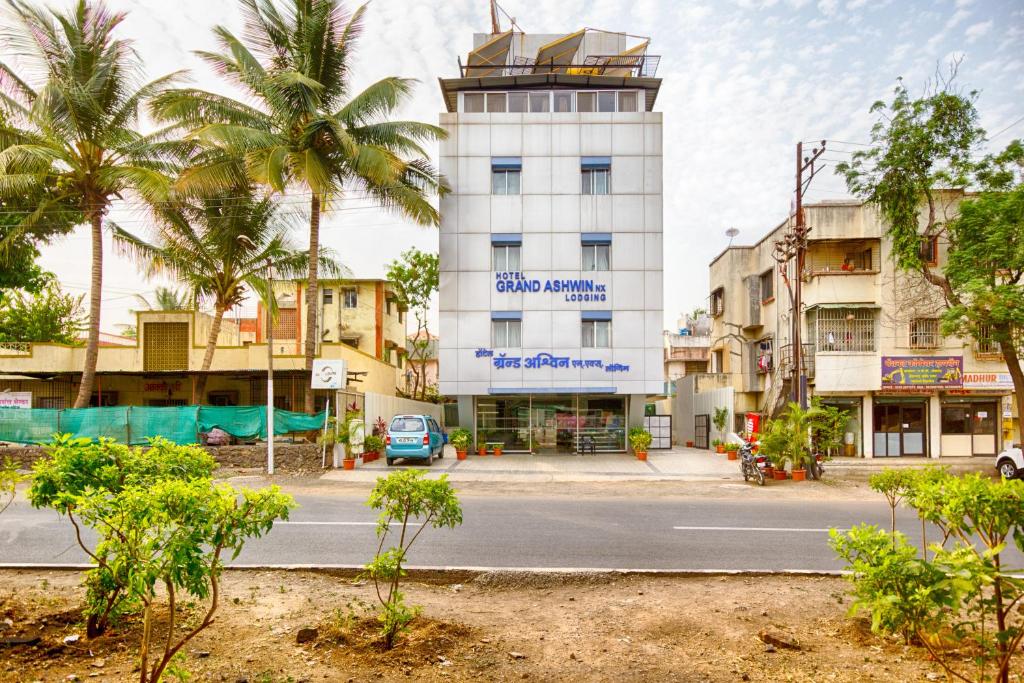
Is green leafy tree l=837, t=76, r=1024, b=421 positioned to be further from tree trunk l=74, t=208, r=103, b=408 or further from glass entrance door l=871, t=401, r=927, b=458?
tree trunk l=74, t=208, r=103, b=408

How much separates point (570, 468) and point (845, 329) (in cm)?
1334

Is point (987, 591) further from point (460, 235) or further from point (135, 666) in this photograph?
point (460, 235)

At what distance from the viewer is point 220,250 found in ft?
82.8

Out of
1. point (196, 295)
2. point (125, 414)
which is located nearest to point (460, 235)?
point (196, 295)

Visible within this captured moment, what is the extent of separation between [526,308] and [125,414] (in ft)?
47.5

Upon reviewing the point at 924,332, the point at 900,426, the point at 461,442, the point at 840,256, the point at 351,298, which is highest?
the point at 840,256

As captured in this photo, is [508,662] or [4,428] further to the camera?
[4,428]

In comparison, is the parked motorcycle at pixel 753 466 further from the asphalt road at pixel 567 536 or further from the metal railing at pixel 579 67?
the metal railing at pixel 579 67

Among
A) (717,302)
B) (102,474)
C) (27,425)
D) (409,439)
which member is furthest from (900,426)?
(27,425)

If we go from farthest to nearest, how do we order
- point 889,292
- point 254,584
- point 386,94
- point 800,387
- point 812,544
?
point 889,292 → point 386,94 → point 800,387 → point 812,544 → point 254,584

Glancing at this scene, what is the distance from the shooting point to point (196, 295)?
27109 millimetres

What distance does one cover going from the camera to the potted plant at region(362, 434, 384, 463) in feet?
71.6

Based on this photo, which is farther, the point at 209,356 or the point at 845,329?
the point at 845,329

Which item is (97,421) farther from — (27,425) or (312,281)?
(312,281)
